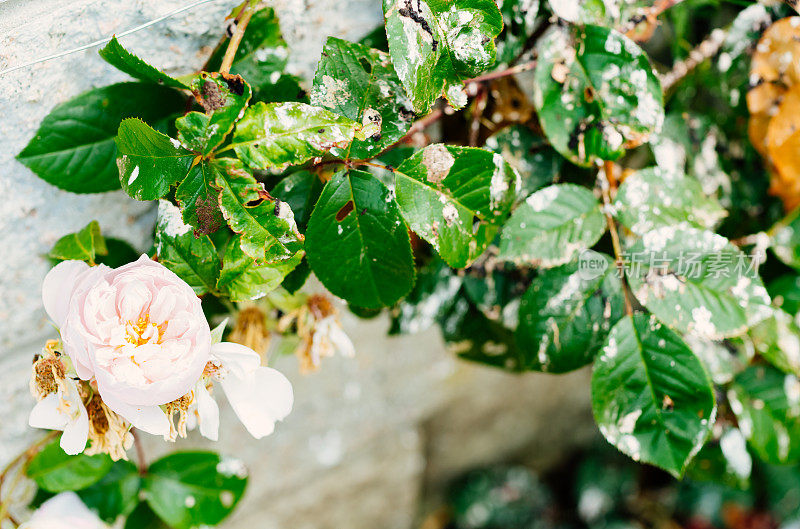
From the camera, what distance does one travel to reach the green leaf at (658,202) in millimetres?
681

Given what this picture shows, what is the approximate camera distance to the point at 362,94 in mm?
559

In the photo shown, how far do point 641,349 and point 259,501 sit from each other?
0.84 m

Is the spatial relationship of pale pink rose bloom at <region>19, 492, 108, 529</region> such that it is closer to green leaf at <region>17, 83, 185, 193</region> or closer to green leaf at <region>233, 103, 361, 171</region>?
green leaf at <region>17, 83, 185, 193</region>

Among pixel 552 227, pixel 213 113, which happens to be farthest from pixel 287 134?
pixel 552 227

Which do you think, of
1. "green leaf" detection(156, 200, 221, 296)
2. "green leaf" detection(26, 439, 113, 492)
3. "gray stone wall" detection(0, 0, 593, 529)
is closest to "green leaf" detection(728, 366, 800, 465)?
"gray stone wall" detection(0, 0, 593, 529)

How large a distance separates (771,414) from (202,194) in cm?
87

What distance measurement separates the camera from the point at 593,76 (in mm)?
649

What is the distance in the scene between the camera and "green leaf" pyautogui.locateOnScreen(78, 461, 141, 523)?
2.46ft

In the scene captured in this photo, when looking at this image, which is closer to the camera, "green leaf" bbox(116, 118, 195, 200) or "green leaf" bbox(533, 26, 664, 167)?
"green leaf" bbox(116, 118, 195, 200)

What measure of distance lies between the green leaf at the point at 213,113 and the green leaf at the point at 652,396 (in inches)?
17.9

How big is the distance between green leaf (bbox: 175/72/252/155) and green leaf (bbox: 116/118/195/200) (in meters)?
0.02

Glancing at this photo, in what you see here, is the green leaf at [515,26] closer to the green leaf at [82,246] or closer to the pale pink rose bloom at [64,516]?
the green leaf at [82,246]

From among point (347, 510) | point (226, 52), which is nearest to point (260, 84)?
point (226, 52)

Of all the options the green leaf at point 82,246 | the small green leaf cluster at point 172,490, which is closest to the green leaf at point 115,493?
the small green leaf cluster at point 172,490
